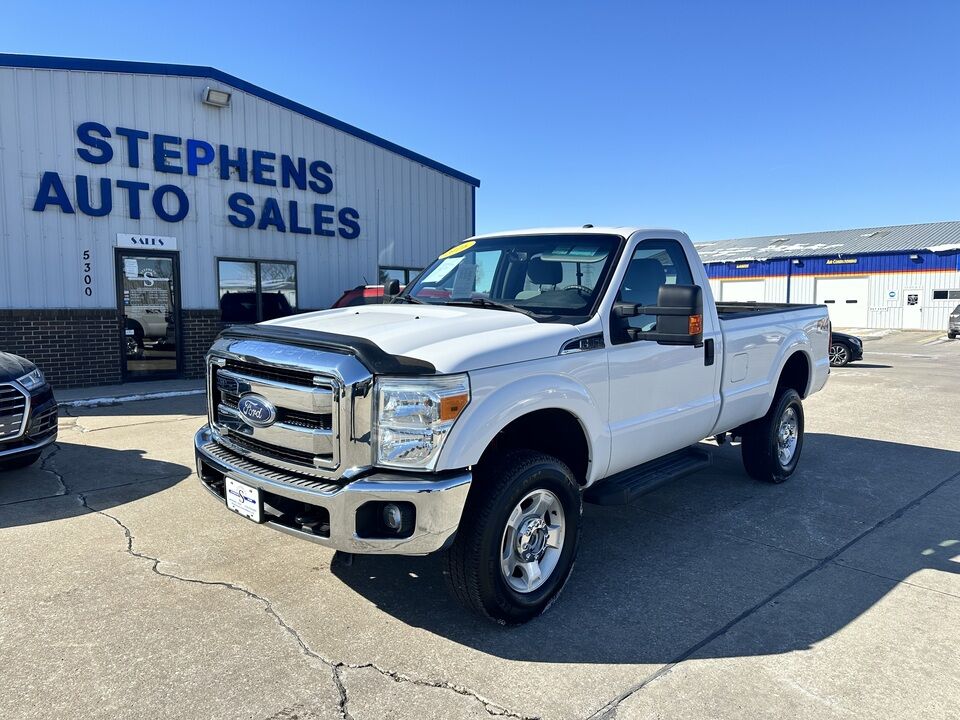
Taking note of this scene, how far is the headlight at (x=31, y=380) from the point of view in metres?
5.47

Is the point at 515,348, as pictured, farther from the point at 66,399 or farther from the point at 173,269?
the point at 173,269

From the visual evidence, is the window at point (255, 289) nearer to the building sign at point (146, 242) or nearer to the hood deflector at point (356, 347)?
the building sign at point (146, 242)

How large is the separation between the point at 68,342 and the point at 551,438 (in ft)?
33.5

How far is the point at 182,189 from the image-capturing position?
1209 cm

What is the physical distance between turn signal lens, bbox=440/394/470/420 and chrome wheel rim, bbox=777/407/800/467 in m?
3.84

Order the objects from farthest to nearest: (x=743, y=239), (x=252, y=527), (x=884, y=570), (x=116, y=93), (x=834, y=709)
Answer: (x=743, y=239), (x=116, y=93), (x=252, y=527), (x=884, y=570), (x=834, y=709)

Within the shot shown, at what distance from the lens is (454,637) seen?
10.7 ft

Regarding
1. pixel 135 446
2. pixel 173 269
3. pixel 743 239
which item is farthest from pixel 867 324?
pixel 135 446

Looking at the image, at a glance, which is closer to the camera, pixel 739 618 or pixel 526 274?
pixel 739 618

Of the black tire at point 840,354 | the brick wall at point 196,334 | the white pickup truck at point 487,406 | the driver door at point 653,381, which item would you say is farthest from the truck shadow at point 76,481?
the black tire at point 840,354

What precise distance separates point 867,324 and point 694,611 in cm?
3716

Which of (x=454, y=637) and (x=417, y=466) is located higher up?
(x=417, y=466)

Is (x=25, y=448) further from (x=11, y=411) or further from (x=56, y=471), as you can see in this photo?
(x=56, y=471)

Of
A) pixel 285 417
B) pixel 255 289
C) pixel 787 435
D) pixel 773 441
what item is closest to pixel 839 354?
pixel 787 435
